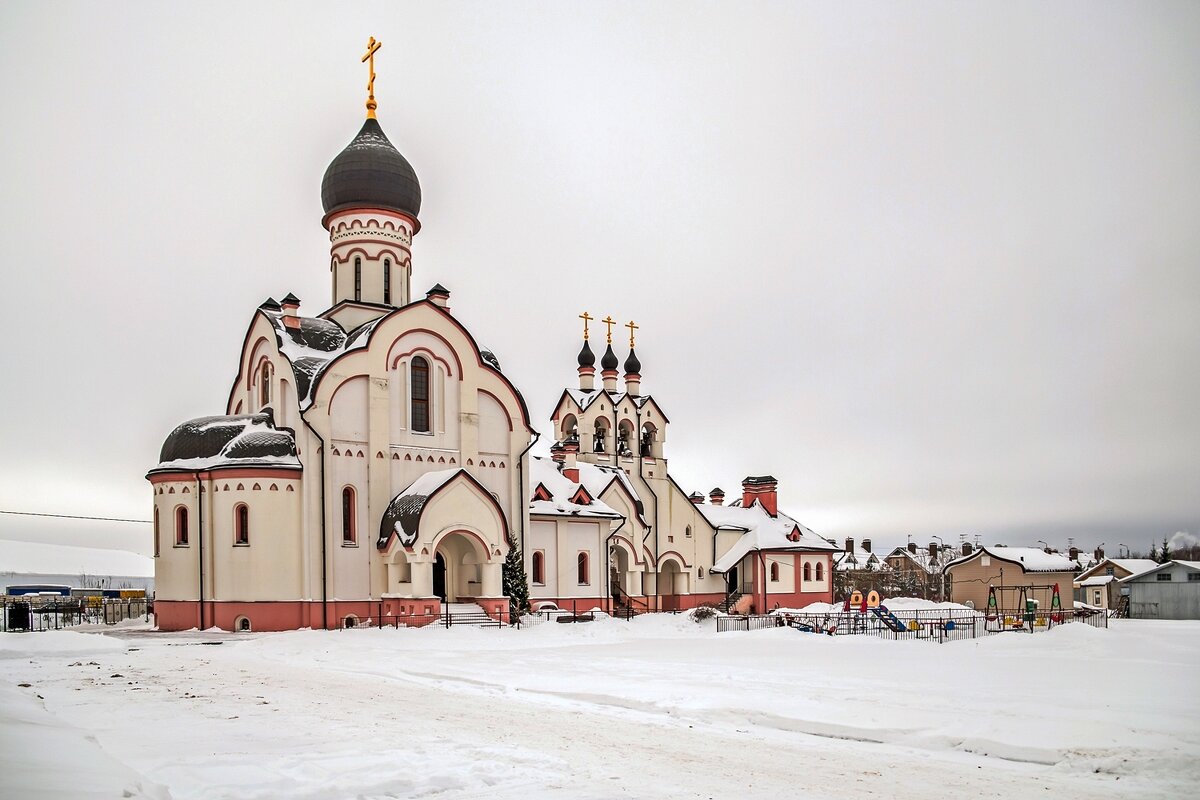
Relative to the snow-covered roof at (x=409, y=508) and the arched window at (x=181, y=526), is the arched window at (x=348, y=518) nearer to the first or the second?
the snow-covered roof at (x=409, y=508)

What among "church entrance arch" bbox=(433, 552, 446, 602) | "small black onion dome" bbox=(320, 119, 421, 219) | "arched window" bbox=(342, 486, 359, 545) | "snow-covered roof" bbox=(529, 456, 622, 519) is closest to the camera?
"arched window" bbox=(342, 486, 359, 545)

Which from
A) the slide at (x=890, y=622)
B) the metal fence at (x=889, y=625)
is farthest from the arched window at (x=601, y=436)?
the slide at (x=890, y=622)

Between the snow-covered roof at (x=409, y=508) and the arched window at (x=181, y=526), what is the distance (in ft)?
19.6

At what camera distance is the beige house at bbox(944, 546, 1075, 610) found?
5375 centimetres

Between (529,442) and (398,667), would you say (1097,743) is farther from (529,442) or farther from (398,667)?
(529,442)

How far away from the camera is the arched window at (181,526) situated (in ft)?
104

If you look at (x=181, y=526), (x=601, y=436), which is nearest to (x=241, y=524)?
(x=181, y=526)

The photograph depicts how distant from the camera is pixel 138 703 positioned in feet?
43.1

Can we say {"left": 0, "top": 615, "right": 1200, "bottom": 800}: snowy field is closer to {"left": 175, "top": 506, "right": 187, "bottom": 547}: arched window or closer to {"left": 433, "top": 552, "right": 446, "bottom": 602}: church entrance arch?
{"left": 175, "top": 506, "right": 187, "bottom": 547}: arched window

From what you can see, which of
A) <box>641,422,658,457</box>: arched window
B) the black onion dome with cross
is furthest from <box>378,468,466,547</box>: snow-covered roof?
<box>641,422,658,457</box>: arched window

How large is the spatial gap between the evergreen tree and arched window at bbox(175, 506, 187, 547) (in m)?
9.98

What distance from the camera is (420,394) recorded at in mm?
34719

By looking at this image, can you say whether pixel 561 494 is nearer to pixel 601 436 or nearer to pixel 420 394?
pixel 601 436

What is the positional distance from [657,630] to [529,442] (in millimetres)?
8264
